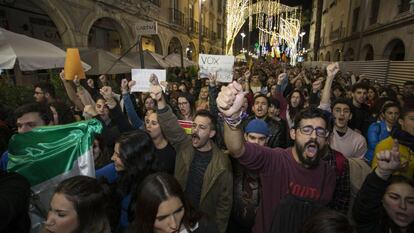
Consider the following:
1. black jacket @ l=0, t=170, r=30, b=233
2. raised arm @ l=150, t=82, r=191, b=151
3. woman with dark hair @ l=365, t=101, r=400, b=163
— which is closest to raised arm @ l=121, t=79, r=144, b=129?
raised arm @ l=150, t=82, r=191, b=151

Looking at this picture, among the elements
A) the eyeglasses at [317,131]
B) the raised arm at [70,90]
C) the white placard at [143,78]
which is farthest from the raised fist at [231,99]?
the raised arm at [70,90]

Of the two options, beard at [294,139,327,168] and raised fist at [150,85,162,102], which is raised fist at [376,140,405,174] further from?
raised fist at [150,85,162,102]

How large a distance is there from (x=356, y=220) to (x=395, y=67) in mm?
13388

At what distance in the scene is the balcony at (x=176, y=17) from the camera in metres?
22.7

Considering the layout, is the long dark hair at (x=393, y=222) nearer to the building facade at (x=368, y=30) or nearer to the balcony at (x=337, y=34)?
the building facade at (x=368, y=30)

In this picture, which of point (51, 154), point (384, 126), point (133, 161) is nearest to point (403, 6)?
point (384, 126)

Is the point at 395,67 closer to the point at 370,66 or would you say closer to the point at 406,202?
the point at 370,66

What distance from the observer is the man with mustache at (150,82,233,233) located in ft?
9.33

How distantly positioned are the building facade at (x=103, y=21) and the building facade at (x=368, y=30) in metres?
11.7

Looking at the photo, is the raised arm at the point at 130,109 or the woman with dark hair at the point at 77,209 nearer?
the woman with dark hair at the point at 77,209

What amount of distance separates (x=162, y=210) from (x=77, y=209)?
558 mm

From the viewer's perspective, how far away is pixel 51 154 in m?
2.33

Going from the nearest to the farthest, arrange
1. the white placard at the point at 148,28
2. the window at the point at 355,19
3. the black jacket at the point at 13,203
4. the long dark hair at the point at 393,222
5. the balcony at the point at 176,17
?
the black jacket at the point at 13,203, the long dark hair at the point at 393,222, the white placard at the point at 148,28, the balcony at the point at 176,17, the window at the point at 355,19

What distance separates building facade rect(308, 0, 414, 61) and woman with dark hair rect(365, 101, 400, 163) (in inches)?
208
